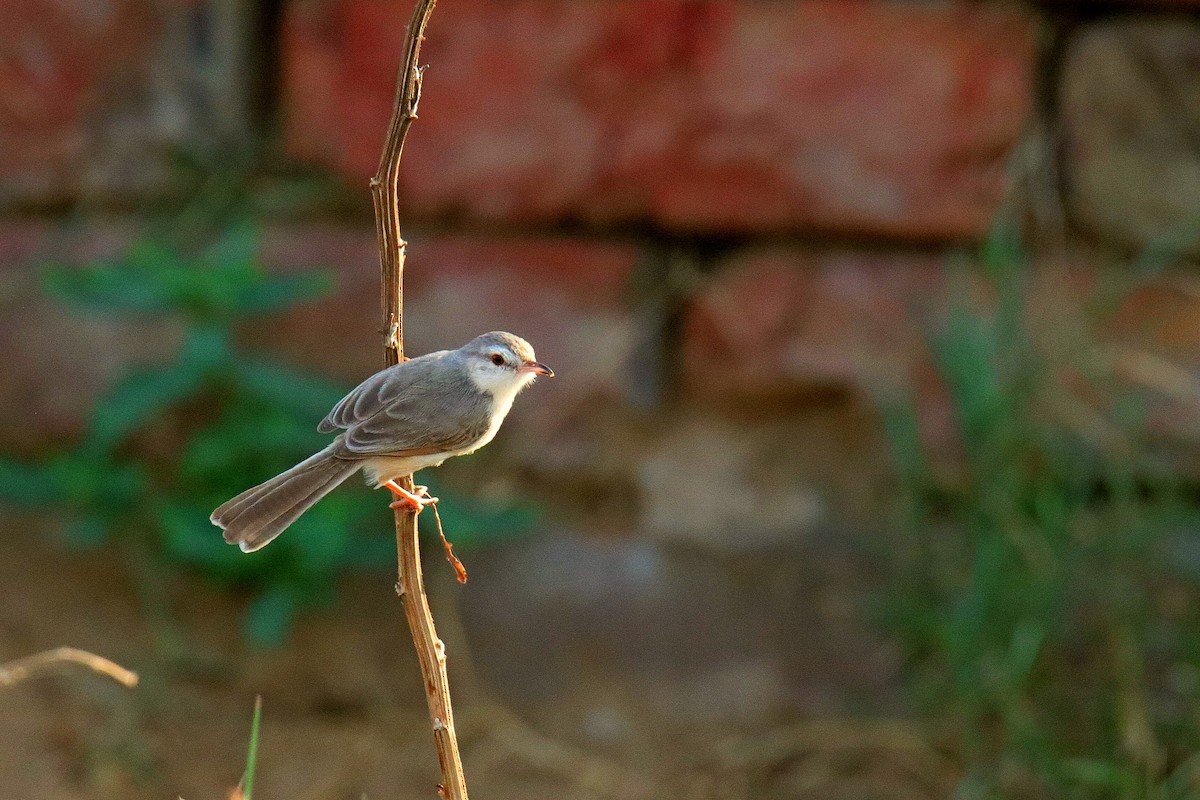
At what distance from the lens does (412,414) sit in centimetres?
236

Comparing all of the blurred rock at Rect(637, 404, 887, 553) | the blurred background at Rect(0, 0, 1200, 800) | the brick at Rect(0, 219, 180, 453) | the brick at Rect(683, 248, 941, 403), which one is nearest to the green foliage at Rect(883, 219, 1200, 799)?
the blurred background at Rect(0, 0, 1200, 800)

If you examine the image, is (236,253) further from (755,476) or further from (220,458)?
(755,476)

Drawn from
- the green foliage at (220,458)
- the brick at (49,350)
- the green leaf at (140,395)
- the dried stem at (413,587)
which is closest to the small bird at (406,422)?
the dried stem at (413,587)

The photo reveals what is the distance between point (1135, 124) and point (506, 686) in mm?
2261

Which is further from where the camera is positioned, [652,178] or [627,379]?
[627,379]

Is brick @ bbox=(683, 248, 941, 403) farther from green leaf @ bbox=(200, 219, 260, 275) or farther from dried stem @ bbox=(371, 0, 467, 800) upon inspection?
dried stem @ bbox=(371, 0, 467, 800)

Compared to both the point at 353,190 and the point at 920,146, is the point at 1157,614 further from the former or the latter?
the point at 353,190

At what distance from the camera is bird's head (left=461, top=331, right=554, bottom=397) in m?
2.51

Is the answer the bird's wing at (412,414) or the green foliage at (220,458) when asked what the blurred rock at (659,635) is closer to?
the green foliage at (220,458)

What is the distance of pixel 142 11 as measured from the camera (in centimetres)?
402

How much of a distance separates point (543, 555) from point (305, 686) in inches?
29.8

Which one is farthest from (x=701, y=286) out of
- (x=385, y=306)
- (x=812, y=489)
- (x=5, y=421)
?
(x=385, y=306)

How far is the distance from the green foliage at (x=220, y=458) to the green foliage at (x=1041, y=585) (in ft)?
3.62

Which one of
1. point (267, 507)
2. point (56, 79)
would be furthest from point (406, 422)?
point (56, 79)
